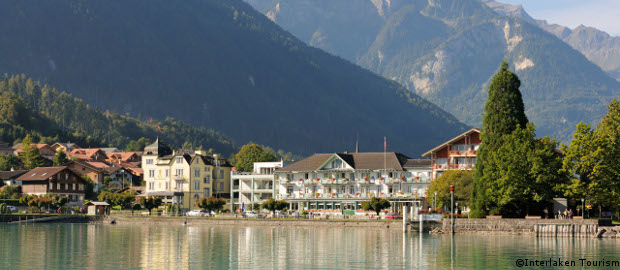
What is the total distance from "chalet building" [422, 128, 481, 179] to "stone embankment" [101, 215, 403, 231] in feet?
70.6

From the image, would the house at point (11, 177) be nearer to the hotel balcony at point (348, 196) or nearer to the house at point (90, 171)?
the house at point (90, 171)

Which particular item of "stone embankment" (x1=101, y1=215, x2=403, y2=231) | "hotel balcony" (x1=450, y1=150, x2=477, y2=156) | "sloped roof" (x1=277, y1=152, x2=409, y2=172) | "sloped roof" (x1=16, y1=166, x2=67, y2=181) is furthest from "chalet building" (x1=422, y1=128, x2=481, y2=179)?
"sloped roof" (x1=16, y1=166, x2=67, y2=181)

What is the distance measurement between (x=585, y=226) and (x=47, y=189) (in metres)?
104

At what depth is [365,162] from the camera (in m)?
152

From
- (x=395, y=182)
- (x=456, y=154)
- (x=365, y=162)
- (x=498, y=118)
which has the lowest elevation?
(x=395, y=182)

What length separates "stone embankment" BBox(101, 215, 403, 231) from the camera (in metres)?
122

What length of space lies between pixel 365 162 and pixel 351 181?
423 centimetres

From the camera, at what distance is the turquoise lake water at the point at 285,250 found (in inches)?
2633

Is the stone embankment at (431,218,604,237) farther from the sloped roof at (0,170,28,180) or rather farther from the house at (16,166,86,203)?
the sloped roof at (0,170,28,180)

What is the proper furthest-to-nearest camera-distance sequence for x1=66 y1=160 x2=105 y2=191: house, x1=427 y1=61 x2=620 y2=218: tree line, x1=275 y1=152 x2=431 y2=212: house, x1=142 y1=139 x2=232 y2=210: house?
x1=66 y1=160 x2=105 y2=191: house
x1=142 y1=139 x2=232 y2=210: house
x1=275 y1=152 x2=431 y2=212: house
x1=427 y1=61 x2=620 y2=218: tree line

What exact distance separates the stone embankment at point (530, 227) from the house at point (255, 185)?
6108 centimetres

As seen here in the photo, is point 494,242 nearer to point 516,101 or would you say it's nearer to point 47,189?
point 516,101

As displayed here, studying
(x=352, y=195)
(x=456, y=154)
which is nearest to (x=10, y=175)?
(x=352, y=195)

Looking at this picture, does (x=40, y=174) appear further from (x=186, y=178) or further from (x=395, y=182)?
(x=395, y=182)
